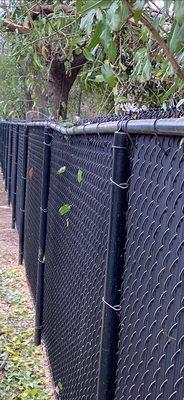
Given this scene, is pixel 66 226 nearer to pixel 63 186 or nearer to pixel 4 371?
pixel 63 186

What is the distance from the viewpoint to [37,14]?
5.50m

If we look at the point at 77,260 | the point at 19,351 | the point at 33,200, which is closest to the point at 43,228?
the point at 19,351

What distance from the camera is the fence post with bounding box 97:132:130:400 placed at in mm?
2217

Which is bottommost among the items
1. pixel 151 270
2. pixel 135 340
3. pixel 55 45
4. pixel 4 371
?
pixel 4 371

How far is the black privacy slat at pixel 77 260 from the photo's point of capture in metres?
2.64

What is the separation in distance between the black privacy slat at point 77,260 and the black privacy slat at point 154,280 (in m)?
0.40

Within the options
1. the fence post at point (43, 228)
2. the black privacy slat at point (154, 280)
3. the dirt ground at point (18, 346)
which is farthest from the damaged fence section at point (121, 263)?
the fence post at point (43, 228)

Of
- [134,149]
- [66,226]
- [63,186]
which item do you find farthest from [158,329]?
[63,186]

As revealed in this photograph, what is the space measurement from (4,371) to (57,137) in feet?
5.79

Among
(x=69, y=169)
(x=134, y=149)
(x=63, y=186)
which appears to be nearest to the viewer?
(x=134, y=149)

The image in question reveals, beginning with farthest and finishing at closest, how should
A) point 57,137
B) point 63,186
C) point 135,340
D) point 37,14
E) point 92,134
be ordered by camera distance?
point 37,14, point 57,137, point 63,186, point 92,134, point 135,340

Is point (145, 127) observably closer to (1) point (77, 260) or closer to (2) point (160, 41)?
(2) point (160, 41)

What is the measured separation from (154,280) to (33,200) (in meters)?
4.25

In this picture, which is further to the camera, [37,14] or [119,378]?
[37,14]
